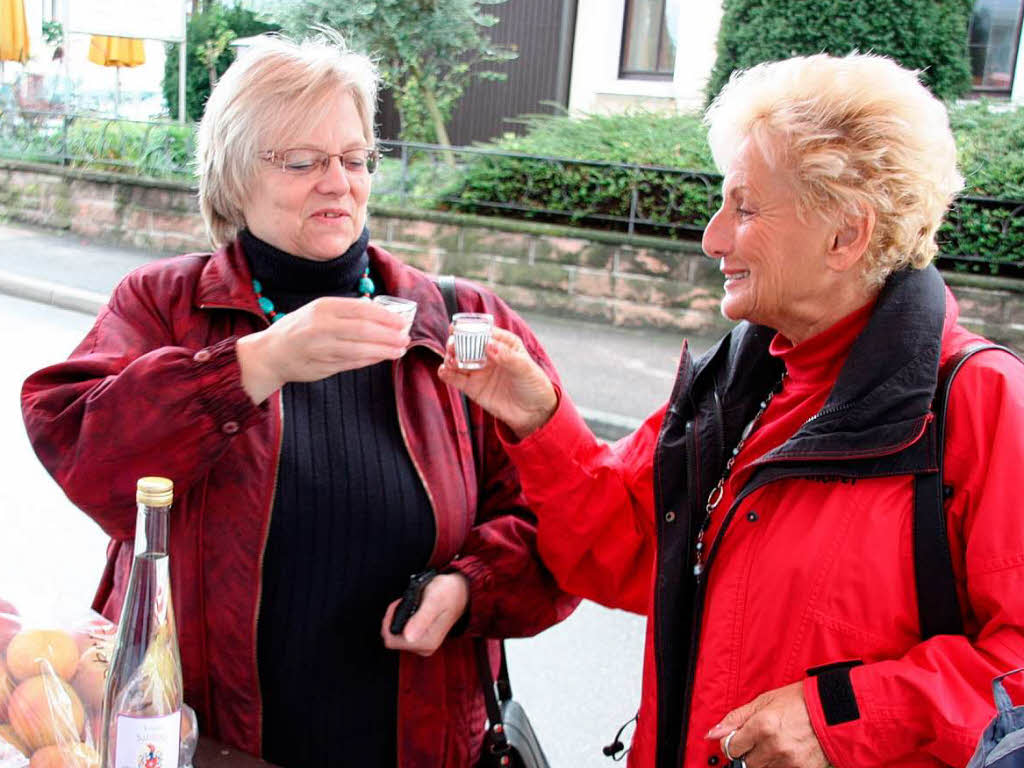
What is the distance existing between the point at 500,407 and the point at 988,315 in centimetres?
735

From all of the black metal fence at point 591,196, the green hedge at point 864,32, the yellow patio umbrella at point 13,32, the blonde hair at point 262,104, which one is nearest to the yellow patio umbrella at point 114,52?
the yellow patio umbrella at point 13,32

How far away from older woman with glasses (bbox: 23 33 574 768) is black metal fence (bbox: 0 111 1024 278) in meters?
6.19

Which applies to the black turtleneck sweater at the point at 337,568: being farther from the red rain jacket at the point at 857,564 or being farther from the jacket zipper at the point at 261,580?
the red rain jacket at the point at 857,564

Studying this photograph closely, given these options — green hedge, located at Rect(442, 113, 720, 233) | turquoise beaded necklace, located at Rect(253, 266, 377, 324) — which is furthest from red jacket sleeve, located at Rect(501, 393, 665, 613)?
green hedge, located at Rect(442, 113, 720, 233)

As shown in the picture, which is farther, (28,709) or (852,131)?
(852,131)

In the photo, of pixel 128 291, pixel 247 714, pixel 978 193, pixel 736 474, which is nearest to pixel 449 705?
pixel 247 714

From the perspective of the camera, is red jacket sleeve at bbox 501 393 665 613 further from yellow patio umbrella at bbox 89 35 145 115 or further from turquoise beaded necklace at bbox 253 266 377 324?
yellow patio umbrella at bbox 89 35 145 115

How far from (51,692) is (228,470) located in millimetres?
539

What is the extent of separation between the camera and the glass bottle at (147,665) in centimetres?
141

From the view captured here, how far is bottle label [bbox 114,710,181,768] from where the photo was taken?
1.41 m

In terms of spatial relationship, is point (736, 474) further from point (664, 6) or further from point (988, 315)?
point (664, 6)

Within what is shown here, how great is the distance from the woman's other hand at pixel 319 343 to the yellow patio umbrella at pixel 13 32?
13.3 meters

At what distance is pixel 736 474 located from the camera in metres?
1.85

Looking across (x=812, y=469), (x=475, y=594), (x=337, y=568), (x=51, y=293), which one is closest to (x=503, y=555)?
(x=475, y=594)
